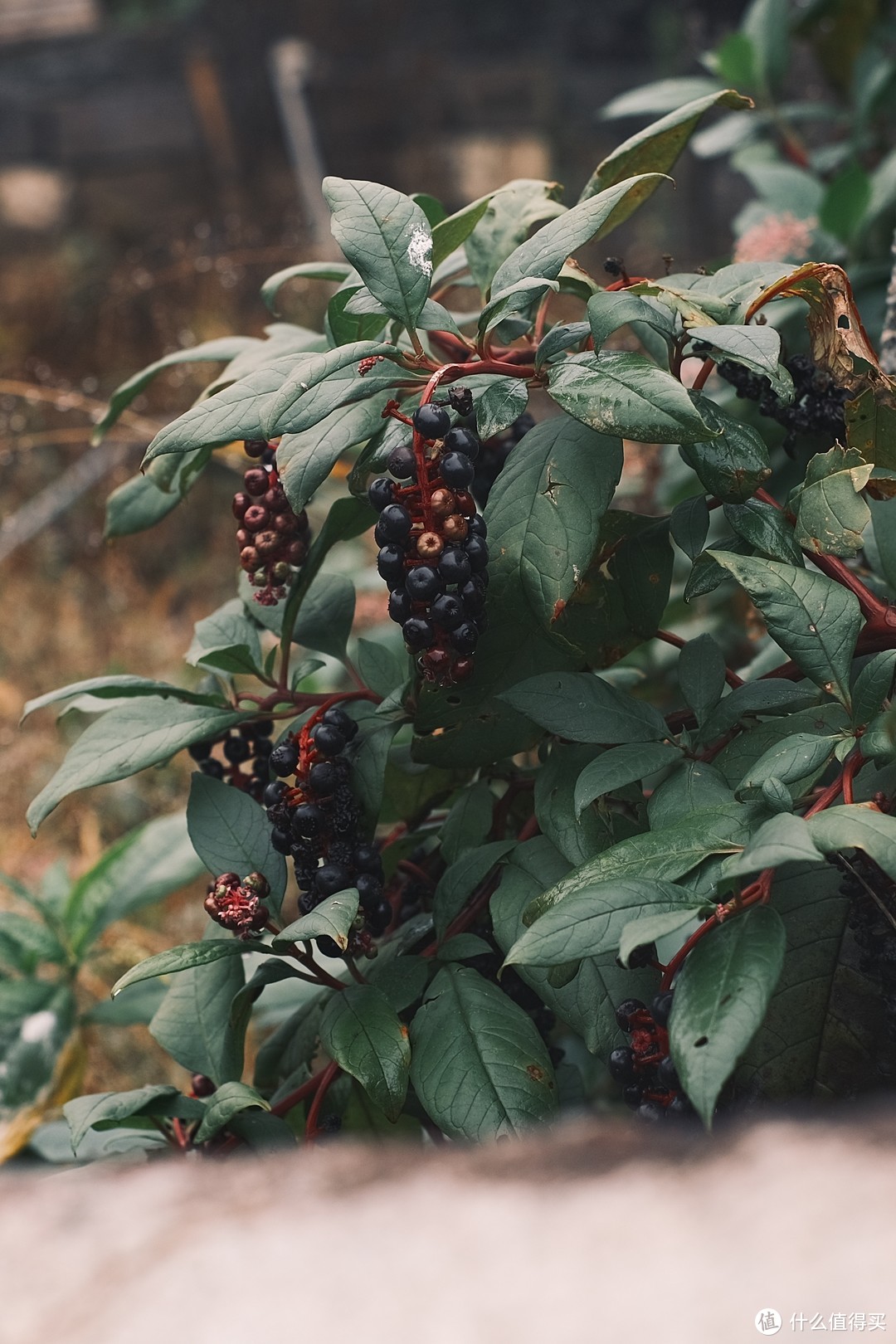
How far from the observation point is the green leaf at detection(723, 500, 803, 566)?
2.04 feet

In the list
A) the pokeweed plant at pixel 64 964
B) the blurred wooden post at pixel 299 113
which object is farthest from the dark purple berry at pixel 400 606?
the blurred wooden post at pixel 299 113

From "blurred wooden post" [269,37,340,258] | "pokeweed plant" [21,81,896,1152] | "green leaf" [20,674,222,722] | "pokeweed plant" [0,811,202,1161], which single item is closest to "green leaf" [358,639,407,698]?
"pokeweed plant" [21,81,896,1152]

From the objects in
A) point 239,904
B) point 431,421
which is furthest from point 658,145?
point 239,904

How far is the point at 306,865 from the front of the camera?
0.66 meters

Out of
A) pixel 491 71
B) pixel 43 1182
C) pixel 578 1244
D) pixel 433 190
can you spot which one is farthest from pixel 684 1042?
pixel 491 71

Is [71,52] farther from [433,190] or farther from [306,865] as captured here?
[306,865]

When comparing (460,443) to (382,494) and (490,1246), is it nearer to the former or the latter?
(382,494)

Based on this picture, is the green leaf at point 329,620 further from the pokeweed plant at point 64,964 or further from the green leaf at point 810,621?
the pokeweed plant at point 64,964

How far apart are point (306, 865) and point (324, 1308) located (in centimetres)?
31

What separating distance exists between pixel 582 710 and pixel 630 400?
0.58 feet

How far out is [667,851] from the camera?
53cm

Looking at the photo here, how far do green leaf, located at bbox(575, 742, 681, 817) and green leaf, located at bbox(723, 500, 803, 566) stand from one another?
0.12m

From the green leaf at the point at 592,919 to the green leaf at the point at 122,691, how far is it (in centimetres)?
31

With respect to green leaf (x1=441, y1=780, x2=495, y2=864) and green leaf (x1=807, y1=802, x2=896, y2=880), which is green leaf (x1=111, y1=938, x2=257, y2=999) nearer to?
green leaf (x1=441, y1=780, x2=495, y2=864)
